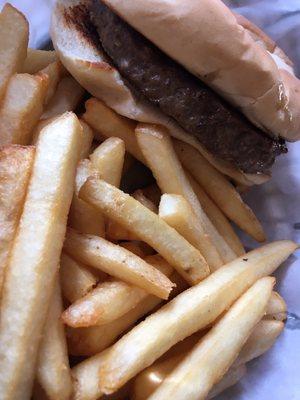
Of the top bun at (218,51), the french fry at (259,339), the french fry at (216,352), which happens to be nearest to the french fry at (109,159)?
the top bun at (218,51)

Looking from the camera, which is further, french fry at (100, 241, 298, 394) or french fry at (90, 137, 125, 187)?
french fry at (90, 137, 125, 187)

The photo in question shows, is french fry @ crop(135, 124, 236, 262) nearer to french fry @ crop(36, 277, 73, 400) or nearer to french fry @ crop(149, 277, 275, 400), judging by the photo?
french fry @ crop(149, 277, 275, 400)

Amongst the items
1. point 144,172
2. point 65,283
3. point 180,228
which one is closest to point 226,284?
point 180,228

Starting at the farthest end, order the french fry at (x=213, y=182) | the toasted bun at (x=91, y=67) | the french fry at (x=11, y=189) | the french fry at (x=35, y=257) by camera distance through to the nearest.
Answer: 1. the french fry at (x=213, y=182)
2. the toasted bun at (x=91, y=67)
3. the french fry at (x=11, y=189)
4. the french fry at (x=35, y=257)

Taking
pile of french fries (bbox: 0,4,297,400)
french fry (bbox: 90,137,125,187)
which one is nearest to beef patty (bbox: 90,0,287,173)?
pile of french fries (bbox: 0,4,297,400)

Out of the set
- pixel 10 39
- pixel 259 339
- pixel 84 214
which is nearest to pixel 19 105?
pixel 10 39

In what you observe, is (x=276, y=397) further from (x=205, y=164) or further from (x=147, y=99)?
(x=147, y=99)

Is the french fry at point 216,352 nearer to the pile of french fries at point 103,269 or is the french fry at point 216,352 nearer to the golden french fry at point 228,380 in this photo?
the pile of french fries at point 103,269
